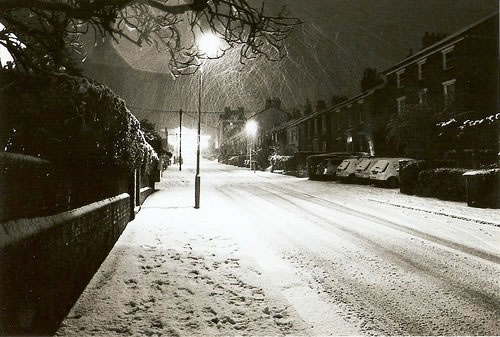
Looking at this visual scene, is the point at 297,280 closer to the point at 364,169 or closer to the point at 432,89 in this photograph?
the point at 364,169

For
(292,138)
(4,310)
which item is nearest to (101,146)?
(4,310)

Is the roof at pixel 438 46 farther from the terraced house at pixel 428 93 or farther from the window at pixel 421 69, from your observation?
the window at pixel 421 69

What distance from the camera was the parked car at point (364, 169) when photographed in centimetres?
2241

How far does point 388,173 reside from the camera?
20.5m

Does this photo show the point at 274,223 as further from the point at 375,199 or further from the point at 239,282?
the point at 375,199

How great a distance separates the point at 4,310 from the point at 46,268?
0.74m

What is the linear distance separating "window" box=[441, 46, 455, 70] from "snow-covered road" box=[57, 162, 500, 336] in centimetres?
2162

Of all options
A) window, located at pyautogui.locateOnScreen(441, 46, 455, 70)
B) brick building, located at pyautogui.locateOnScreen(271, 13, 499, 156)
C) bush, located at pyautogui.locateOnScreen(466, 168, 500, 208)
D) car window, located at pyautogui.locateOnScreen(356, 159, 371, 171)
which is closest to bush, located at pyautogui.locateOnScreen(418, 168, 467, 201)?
bush, located at pyautogui.locateOnScreen(466, 168, 500, 208)

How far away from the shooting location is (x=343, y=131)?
43812 millimetres

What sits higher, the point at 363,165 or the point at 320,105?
the point at 320,105

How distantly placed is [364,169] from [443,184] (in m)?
7.86

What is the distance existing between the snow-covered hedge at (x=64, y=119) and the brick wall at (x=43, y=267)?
0.92 meters

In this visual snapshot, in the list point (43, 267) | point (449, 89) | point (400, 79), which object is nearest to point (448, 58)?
point (449, 89)

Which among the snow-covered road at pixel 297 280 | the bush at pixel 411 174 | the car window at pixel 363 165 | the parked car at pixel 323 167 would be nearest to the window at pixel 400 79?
the parked car at pixel 323 167
